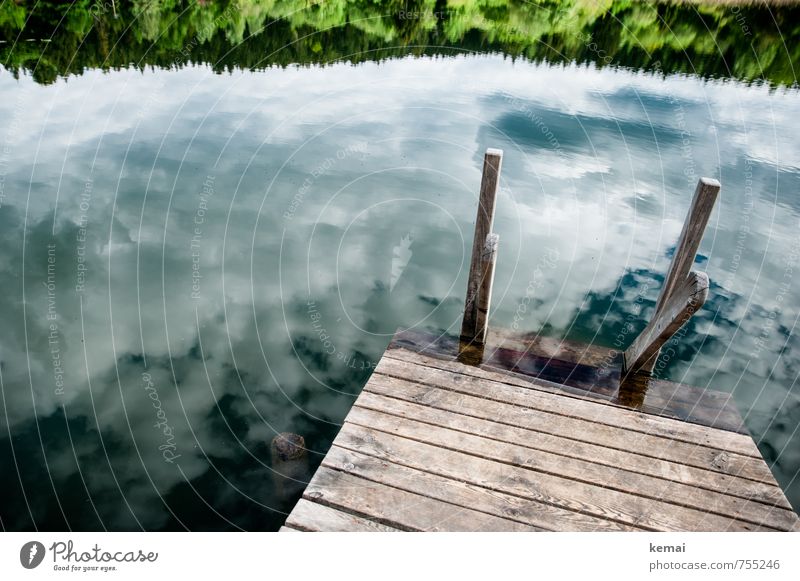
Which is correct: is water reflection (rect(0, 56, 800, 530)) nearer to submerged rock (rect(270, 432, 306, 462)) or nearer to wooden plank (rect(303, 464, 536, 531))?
submerged rock (rect(270, 432, 306, 462))

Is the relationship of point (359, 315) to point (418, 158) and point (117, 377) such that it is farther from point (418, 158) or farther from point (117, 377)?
point (418, 158)

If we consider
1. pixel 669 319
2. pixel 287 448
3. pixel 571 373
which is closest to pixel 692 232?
pixel 669 319

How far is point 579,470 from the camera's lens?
4047 mm

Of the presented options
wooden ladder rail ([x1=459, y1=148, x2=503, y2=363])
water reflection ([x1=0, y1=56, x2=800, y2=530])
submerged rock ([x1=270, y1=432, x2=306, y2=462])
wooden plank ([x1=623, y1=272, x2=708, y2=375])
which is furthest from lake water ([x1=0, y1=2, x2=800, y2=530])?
wooden plank ([x1=623, y1=272, x2=708, y2=375])

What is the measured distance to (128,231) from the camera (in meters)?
9.77

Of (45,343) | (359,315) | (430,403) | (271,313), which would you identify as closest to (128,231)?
(45,343)

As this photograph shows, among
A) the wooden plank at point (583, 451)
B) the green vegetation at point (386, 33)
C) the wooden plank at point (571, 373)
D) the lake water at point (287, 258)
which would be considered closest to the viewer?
the wooden plank at point (583, 451)

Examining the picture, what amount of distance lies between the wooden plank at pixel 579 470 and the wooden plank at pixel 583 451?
0.17 feet

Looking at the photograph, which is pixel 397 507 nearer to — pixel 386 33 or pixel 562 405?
pixel 562 405

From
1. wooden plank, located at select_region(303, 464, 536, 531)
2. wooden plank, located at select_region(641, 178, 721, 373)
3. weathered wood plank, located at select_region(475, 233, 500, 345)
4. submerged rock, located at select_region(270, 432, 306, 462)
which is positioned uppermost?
wooden plank, located at select_region(641, 178, 721, 373)

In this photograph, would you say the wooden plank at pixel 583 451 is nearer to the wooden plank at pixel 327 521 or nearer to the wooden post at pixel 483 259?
the wooden plank at pixel 327 521

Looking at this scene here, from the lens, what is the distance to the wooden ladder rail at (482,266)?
16.0 feet

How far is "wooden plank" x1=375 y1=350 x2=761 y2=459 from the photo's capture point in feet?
14.4

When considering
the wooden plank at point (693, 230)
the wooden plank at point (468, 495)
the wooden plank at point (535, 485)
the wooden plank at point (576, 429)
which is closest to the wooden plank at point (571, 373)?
the wooden plank at point (576, 429)
